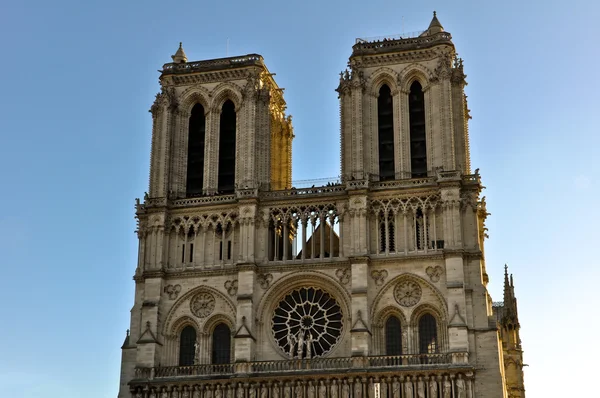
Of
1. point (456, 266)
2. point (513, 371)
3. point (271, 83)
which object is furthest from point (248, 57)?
point (513, 371)

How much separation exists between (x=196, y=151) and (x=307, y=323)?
13040 mm

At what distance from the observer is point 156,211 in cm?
5566

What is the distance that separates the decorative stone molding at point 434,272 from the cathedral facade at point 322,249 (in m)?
0.09

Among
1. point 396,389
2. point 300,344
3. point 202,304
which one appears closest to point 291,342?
point 300,344

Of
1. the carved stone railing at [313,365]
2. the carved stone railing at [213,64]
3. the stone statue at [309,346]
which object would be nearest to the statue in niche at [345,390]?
the carved stone railing at [313,365]

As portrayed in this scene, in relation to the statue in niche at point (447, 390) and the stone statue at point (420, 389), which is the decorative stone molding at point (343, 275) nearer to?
the stone statue at point (420, 389)

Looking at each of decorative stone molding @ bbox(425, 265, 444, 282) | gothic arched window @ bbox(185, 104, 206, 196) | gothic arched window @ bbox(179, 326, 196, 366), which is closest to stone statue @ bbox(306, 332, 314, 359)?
gothic arched window @ bbox(179, 326, 196, 366)

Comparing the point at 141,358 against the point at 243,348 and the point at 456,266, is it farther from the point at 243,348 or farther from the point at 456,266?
the point at 456,266

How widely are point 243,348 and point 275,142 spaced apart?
1426 cm

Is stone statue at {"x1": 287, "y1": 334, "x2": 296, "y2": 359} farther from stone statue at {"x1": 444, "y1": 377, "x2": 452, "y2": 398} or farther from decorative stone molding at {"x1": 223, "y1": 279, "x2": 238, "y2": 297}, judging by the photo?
stone statue at {"x1": 444, "y1": 377, "x2": 452, "y2": 398}

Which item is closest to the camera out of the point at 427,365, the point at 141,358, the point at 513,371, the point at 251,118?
the point at 427,365

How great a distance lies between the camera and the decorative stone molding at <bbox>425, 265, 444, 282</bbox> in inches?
2005

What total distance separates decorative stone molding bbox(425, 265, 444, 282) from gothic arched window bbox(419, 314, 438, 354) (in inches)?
76.6

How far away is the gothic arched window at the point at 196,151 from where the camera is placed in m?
57.7
